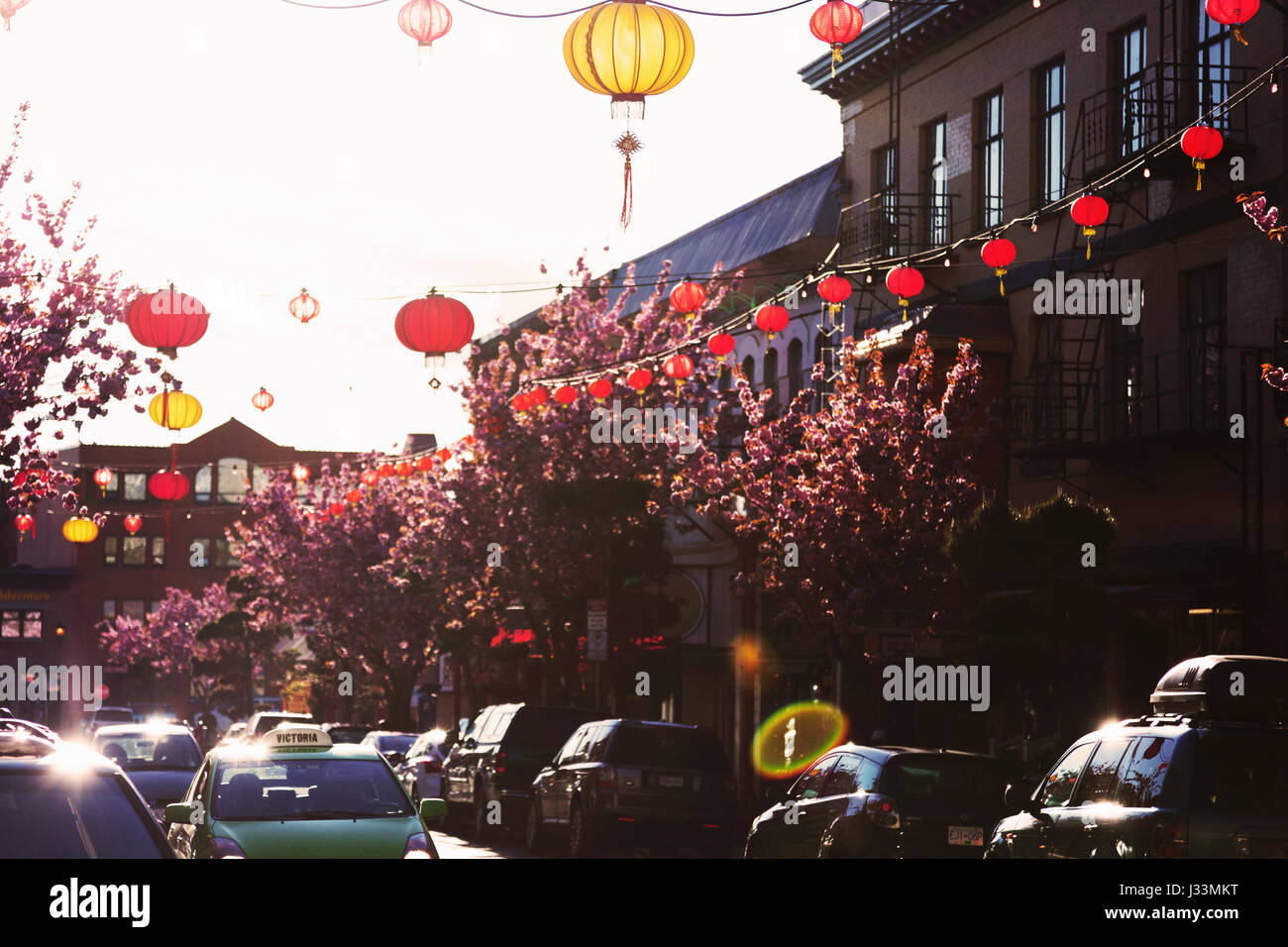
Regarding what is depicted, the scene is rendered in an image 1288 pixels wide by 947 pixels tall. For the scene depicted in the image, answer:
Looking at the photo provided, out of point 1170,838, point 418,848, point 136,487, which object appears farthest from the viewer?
point 136,487

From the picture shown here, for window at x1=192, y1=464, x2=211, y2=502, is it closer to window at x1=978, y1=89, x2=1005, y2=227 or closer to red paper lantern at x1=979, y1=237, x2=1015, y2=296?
window at x1=978, y1=89, x2=1005, y2=227

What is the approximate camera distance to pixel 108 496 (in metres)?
106

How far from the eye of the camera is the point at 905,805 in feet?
56.4

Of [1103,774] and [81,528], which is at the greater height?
[81,528]

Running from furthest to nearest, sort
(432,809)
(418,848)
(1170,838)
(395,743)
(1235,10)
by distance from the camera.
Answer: (395,743)
(1235,10)
(432,809)
(418,848)
(1170,838)

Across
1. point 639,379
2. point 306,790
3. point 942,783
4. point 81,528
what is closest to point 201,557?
point 81,528

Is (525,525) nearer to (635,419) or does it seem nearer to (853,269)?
(635,419)

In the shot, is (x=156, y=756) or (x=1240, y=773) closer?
(x=1240, y=773)

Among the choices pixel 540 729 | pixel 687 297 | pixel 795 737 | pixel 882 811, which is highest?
pixel 687 297

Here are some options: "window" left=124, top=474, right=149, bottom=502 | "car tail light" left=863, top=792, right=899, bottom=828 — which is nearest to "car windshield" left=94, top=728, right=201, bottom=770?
"car tail light" left=863, top=792, right=899, bottom=828

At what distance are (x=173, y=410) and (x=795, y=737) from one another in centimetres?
1479

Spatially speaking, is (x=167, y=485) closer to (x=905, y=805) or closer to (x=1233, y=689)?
(x=905, y=805)

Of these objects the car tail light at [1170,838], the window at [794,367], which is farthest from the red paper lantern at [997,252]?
the window at [794,367]

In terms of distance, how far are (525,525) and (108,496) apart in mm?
72434
